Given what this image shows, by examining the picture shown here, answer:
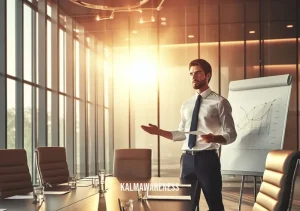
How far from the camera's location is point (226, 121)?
134 inches

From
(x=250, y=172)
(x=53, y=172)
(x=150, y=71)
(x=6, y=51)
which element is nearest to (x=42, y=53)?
(x=6, y=51)

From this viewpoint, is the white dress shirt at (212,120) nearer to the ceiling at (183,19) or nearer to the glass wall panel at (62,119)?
the ceiling at (183,19)

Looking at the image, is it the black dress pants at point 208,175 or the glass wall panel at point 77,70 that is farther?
the glass wall panel at point 77,70

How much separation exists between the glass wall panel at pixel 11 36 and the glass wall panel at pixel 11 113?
261 millimetres

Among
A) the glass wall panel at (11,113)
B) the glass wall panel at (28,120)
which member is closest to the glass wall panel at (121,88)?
the glass wall panel at (28,120)

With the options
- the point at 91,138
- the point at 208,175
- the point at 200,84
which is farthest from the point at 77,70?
the point at 208,175

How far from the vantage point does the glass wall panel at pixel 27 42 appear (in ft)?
28.9

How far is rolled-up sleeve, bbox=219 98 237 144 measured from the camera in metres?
3.34

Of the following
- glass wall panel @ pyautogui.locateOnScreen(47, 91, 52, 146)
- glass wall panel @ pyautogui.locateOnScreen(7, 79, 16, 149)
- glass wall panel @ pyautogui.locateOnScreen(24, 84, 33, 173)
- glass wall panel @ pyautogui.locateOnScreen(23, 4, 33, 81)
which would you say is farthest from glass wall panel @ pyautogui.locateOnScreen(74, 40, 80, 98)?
glass wall panel @ pyautogui.locateOnScreen(7, 79, 16, 149)

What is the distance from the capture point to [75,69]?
10.5 metres

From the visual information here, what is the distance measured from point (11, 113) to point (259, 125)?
5.13 metres

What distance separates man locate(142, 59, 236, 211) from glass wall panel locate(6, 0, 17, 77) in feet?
17.8

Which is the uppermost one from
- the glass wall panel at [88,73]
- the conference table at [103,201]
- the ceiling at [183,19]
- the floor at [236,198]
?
the ceiling at [183,19]

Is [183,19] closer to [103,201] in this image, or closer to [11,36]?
[11,36]
